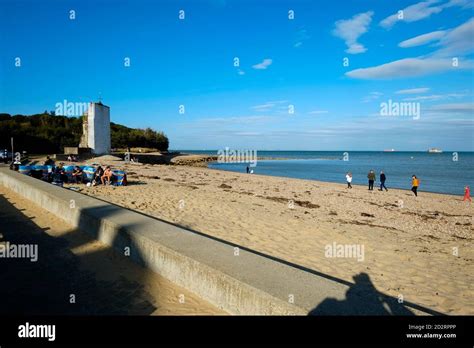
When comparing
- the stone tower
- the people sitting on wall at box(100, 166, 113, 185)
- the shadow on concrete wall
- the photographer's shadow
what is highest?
the stone tower

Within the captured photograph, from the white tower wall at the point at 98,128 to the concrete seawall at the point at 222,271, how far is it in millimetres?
39993

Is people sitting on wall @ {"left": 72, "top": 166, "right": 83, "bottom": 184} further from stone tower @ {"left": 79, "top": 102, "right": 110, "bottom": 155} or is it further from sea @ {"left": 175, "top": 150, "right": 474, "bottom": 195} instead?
stone tower @ {"left": 79, "top": 102, "right": 110, "bottom": 155}

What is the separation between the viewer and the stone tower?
41969mm

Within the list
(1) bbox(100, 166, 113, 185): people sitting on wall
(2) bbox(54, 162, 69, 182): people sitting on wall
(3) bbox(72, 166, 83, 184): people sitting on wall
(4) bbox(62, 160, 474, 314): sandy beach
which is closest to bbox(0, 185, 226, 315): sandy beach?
(4) bbox(62, 160, 474, 314): sandy beach

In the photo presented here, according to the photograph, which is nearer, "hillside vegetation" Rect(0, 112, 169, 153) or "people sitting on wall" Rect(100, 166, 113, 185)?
"people sitting on wall" Rect(100, 166, 113, 185)

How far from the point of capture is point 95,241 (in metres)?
6.11

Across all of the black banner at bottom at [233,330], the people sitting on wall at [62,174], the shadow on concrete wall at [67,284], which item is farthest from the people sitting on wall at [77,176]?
the black banner at bottom at [233,330]

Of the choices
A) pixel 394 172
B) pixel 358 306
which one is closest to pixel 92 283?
pixel 358 306

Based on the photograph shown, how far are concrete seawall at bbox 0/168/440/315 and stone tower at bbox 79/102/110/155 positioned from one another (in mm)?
40005

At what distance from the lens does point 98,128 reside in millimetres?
42906

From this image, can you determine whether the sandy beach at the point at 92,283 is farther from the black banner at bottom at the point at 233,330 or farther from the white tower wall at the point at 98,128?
the white tower wall at the point at 98,128

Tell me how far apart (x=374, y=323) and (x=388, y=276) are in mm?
3365

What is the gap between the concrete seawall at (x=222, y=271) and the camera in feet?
9.82

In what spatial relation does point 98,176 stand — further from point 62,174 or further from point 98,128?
point 98,128
